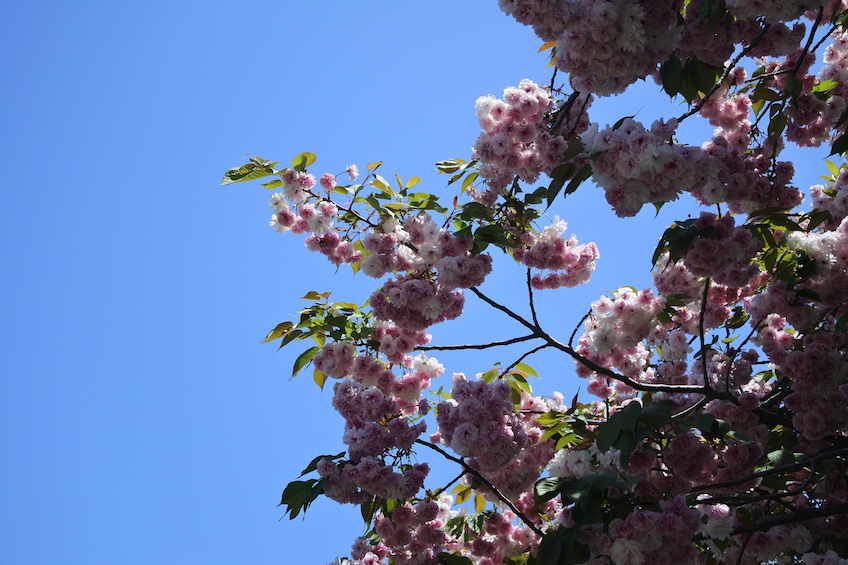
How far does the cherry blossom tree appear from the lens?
254cm

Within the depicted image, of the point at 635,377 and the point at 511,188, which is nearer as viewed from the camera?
the point at 511,188

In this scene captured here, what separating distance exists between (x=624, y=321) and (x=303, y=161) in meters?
2.00

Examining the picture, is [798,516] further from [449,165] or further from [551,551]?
[449,165]

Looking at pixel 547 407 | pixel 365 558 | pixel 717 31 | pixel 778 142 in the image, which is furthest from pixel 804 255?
pixel 365 558

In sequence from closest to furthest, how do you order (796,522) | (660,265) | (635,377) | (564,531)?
(564,531)
(796,522)
(660,265)
(635,377)

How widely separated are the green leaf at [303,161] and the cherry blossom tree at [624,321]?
0.01 metres

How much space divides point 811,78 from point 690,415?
2.14m

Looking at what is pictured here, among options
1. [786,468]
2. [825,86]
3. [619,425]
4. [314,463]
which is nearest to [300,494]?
[314,463]

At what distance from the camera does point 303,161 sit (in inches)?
143

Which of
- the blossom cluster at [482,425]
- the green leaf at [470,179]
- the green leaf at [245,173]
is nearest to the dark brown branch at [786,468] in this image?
the blossom cluster at [482,425]

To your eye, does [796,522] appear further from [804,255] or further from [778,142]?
[778,142]

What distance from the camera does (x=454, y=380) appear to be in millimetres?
3443

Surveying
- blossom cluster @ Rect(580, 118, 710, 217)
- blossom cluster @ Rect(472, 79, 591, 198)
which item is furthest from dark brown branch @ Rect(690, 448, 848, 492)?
blossom cluster @ Rect(472, 79, 591, 198)

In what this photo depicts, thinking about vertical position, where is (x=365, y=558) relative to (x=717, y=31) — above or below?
below
